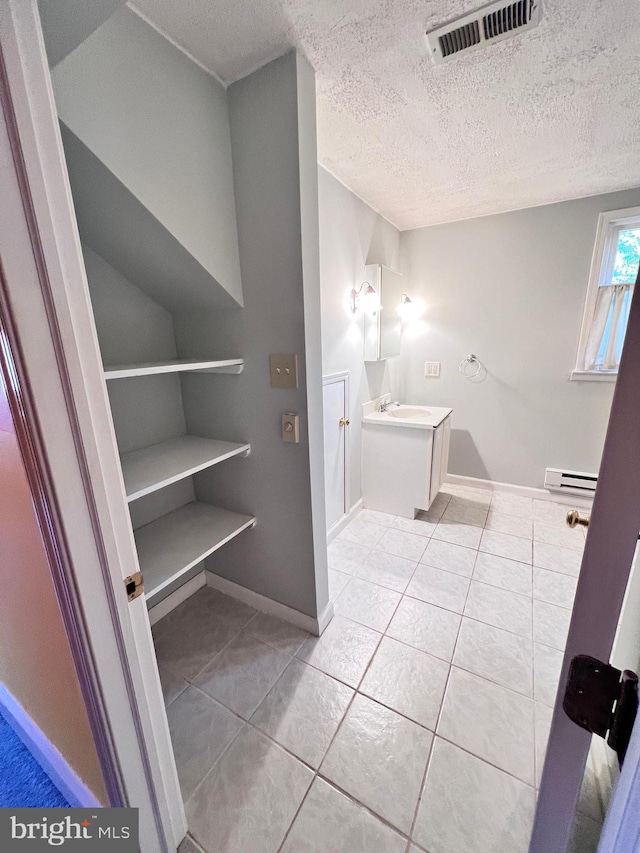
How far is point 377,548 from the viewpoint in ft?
7.52

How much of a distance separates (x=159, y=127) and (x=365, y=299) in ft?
5.33

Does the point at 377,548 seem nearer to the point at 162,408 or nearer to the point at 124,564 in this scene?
the point at 162,408

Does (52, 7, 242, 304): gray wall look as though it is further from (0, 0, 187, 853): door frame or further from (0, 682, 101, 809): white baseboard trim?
(0, 682, 101, 809): white baseboard trim

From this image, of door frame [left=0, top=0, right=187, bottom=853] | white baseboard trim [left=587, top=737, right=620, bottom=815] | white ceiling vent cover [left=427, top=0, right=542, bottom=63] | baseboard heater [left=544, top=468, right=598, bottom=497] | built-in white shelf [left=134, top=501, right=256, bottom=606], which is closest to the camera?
door frame [left=0, top=0, right=187, bottom=853]

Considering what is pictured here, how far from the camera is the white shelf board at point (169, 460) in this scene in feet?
3.86

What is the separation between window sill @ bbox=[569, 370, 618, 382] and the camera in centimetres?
254

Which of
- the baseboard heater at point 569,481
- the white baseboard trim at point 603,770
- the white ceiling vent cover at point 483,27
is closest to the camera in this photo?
the white baseboard trim at point 603,770

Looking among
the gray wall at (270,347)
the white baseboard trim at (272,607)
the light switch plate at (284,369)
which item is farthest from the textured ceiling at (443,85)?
the white baseboard trim at (272,607)

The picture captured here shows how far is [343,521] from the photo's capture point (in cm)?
253

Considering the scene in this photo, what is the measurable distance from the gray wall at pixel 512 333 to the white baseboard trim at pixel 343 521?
1148 millimetres

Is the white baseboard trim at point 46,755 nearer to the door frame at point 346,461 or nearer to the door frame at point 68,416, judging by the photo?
the door frame at point 68,416

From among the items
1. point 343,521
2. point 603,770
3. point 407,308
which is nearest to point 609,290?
point 407,308

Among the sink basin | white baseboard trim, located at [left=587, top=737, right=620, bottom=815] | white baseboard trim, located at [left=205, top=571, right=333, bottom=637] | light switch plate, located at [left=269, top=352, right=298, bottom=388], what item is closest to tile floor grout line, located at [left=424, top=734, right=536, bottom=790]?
white baseboard trim, located at [left=587, top=737, right=620, bottom=815]

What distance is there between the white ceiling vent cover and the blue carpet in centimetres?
272
